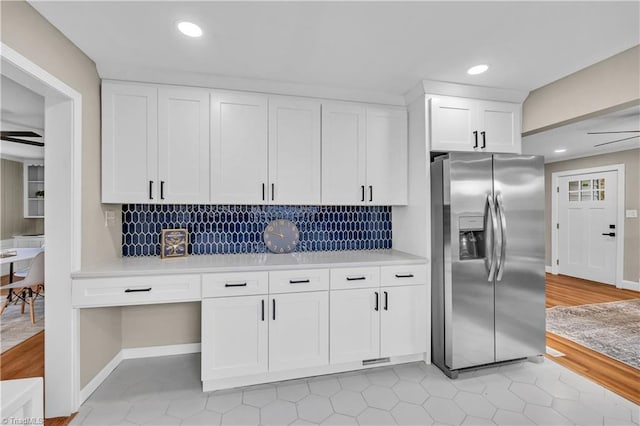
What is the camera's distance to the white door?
5.35 meters

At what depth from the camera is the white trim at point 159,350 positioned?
106 inches

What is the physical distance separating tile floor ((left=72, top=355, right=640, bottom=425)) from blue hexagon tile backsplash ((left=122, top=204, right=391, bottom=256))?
105 cm

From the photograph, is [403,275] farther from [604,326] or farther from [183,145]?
[604,326]

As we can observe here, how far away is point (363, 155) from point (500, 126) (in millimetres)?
1309

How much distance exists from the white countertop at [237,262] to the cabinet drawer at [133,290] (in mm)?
44

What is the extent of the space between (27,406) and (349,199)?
2.31 m

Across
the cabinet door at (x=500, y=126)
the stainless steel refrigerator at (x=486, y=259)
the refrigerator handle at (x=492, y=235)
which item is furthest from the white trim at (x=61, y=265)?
the cabinet door at (x=500, y=126)

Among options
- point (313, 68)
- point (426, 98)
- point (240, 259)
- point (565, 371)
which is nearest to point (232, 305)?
point (240, 259)

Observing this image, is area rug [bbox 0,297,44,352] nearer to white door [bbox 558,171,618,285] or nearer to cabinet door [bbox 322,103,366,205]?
cabinet door [bbox 322,103,366,205]

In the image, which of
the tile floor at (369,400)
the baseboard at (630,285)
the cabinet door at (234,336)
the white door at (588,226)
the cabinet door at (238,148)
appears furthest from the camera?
the white door at (588,226)

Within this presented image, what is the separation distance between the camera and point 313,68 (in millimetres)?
2365

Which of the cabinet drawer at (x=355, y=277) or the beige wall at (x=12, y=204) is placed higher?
the beige wall at (x=12, y=204)

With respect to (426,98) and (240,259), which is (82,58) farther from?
(426,98)

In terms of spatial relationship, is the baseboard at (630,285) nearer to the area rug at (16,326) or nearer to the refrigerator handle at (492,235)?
the refrigerator handle at (492,235)
